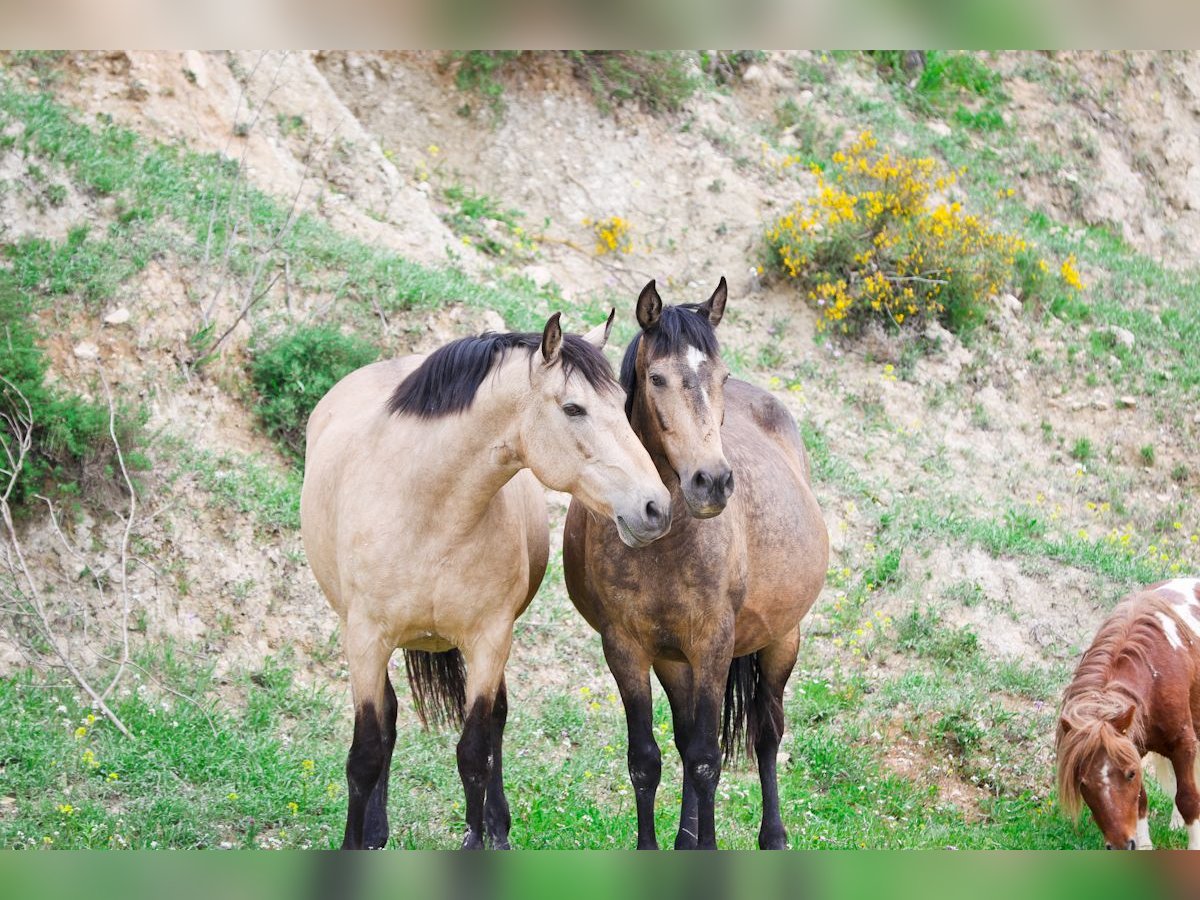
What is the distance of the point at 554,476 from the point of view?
13.5ft

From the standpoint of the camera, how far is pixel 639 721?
481cm

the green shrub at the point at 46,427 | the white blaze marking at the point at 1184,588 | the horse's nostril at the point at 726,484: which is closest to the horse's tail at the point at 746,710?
the horse's nostril at the point at 726,484

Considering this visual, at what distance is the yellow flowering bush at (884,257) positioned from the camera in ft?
37.7

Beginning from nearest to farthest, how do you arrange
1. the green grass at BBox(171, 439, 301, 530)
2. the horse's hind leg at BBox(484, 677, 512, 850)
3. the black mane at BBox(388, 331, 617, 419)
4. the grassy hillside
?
the black mane at BBox(388, 331, 617, 419) < the horse's hind leg at BBox(484, 677, 512, 850) < the grassy hillside < the green grass at BBox(171, 439, 301, 530)

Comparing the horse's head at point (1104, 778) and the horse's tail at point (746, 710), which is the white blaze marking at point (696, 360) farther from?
the horse's head at point (1104, 778)

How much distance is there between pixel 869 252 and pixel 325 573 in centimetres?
775

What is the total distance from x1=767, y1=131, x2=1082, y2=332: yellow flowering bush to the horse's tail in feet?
20.0

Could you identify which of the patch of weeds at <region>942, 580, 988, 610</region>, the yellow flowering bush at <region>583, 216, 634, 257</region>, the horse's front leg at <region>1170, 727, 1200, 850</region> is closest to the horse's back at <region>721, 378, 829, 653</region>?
the horse's front leg at <region>1170, 727, 1200, 850</region>

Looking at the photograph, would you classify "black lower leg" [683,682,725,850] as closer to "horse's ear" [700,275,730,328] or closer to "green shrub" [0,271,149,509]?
"horse's ear" [700,275,730,328]

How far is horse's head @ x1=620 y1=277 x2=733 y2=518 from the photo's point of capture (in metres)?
4.14

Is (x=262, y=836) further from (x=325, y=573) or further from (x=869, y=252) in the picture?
(x=869, y=252)

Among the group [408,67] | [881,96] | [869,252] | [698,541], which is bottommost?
[698,541]

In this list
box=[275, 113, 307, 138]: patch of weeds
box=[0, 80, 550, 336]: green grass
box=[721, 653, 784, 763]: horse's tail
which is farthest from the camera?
box=[275, 113, 307, 138]: patch of weeds

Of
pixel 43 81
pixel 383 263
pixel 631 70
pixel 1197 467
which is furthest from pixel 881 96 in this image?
pixel 43 81
